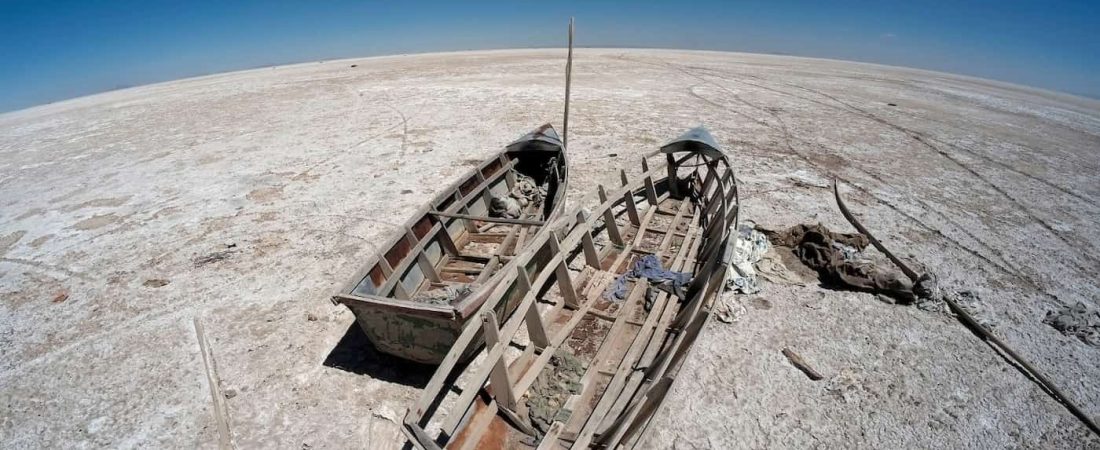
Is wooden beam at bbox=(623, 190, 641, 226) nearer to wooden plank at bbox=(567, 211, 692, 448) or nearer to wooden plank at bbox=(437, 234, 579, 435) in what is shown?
wooden plank at bbox=(567, 211, 692, 448)

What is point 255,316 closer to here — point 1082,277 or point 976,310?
point 976,310

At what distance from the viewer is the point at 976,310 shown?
6.75 m

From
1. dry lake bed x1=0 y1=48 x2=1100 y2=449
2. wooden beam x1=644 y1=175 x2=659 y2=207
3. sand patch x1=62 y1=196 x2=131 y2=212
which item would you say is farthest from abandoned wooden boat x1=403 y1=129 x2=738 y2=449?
sand patch x1=62 y1=196 x2=131 y2=212

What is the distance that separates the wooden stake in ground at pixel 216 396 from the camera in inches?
199

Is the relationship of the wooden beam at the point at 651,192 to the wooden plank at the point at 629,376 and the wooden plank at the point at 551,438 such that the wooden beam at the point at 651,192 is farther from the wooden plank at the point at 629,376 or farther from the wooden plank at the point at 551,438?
the wooden plank at the point at 551,438

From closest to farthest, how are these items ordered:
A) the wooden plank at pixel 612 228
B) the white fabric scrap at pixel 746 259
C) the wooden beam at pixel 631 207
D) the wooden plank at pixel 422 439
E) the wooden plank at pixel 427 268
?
the wooden plank at pixel 422 439, the wooden plank at pixel 427 268, the white fabric scrap at pixel 746 259, the wooden plank at pixel 612 228, the wooden beam at pixel 631 207

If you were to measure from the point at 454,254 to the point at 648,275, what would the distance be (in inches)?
134

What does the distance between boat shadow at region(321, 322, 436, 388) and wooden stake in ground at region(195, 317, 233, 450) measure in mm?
1168

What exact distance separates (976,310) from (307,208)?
1344 cm

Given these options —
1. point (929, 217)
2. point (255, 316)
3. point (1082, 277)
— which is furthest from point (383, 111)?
point (1082, 277)

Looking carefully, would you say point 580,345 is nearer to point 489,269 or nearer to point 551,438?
point 551,438

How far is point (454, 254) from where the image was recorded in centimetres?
795

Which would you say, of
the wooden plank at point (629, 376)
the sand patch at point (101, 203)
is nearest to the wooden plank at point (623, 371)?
the wooden plank at point (629, 376)

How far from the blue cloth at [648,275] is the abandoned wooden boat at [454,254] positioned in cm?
146
